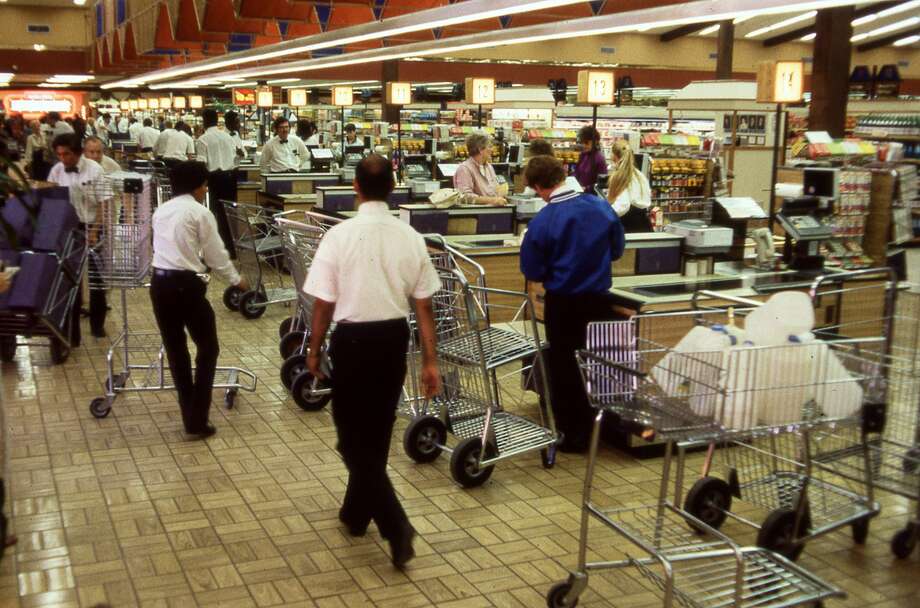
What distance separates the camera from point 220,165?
40.7 ft

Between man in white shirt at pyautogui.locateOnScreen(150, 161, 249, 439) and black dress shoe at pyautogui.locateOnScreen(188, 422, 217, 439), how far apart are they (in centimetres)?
10

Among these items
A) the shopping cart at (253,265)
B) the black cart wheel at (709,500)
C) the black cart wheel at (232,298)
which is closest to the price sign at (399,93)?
the shopping cart at (253,265)

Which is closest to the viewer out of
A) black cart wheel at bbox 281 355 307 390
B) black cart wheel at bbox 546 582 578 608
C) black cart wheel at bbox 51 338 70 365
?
black cart wheel at bbox 546 582 578 608

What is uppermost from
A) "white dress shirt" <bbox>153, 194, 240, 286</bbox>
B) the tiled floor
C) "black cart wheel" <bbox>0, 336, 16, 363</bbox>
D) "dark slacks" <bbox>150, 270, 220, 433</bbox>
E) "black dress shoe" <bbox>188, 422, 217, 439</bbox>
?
"white dress shirt" <bbox>153, 194, 240, 286</bbox>

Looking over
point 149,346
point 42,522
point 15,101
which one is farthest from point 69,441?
point 15,101

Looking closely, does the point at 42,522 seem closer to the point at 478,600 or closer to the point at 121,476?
the point at 121,476

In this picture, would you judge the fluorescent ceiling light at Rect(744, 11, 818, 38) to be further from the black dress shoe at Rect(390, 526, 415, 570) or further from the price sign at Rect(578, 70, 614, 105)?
the black dress shoe at Rect(390, 526, 415, 570)

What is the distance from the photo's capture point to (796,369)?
135 inches

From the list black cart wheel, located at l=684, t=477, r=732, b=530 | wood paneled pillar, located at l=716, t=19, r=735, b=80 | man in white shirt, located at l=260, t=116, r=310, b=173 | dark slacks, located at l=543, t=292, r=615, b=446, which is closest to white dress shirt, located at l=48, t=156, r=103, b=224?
dark slacks, located at l=543, t=292, r=615, b=446

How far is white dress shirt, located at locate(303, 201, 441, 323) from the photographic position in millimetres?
3727

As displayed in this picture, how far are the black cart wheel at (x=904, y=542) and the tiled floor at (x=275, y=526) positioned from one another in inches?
1.9

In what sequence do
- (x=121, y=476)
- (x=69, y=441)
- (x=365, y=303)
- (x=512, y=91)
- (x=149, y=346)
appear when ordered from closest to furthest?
(x=365, y=303) → (x=121, y=476) → (x=69, y=441) → (x=149, y=346) → (x=512, y=91)

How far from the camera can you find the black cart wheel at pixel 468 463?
4.88 m

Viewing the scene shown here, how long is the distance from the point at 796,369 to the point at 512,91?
1706cm
